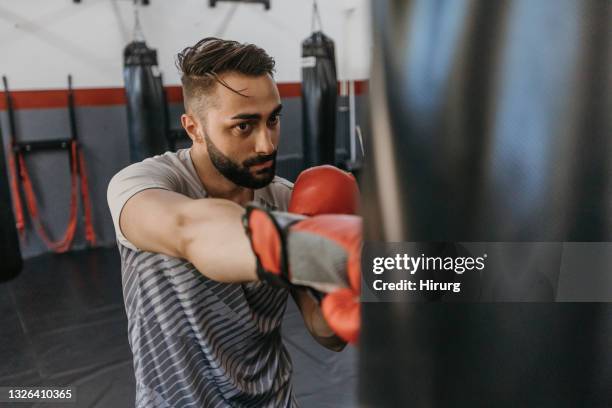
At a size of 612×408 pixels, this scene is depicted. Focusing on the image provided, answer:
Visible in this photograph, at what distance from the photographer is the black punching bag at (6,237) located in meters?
0.83

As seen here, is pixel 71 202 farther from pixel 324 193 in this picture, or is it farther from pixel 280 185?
pixel 324 193

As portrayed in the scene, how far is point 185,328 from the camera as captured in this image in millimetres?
902

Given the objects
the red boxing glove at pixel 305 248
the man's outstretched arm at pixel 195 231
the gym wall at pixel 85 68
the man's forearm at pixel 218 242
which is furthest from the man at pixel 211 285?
the gym wall at pixel 85 68

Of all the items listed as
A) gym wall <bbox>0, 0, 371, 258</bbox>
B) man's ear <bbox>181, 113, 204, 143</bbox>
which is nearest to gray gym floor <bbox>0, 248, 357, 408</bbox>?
gym wall <bbox>0, 0, 371, 258</bbox>

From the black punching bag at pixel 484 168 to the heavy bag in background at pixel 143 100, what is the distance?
3111 millimetres

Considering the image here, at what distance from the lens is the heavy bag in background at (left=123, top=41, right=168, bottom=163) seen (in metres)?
3.14

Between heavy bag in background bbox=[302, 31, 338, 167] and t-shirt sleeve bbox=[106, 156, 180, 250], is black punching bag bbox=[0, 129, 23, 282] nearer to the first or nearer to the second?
t-shirt sleeve bbox=[106, 156, 180, 250]

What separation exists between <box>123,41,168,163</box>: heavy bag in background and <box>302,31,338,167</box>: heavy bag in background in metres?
0.99

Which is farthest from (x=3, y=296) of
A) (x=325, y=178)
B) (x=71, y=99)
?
(x=325, y=178)

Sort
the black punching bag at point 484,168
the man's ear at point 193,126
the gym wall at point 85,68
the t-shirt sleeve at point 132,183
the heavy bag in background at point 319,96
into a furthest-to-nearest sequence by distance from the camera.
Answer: the heavy bag in background at point 319,96 → the gym wall at point 85,68 → the man's ear at point 193,126 → the t-shirt sleeve at point 132,183 → the black punching bag at point 484,168

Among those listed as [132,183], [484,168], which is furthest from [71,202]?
[484,168]

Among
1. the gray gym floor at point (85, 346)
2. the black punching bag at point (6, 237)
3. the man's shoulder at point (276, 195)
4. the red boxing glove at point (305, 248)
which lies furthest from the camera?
the gray gym floor at point (85, 346)

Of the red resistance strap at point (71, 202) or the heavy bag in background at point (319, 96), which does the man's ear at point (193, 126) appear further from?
the red resistance strap at point (71, 202)

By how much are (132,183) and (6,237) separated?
11.7 inches
